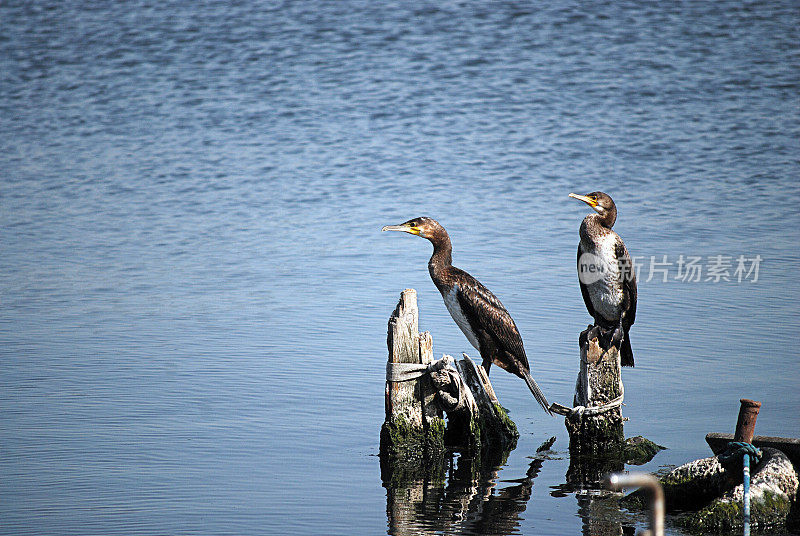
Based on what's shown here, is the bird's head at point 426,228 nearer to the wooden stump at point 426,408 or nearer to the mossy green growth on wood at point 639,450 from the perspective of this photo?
the wooden stump at point 426,408

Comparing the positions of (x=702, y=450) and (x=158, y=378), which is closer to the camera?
(x=702, y=450)

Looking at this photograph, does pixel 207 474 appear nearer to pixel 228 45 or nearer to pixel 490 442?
pixel 490 442

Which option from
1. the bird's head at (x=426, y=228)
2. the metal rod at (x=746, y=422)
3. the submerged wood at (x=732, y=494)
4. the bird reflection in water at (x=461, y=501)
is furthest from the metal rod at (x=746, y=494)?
the bird's head at (x=426, y=228)

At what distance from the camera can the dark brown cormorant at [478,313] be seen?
7172mm

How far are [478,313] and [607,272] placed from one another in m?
0.84

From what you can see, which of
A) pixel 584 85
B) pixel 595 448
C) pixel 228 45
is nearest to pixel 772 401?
pixel 595 448

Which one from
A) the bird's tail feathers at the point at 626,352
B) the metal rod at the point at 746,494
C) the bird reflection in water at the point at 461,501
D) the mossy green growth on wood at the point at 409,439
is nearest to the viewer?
the metal rod at the point at 746,494

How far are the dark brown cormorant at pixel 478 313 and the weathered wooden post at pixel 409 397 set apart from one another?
532 millimetres

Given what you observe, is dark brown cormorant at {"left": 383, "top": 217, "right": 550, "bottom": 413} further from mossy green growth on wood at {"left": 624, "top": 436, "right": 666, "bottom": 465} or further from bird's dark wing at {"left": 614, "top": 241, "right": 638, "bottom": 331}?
bird's dark wing at {"left": 614, "top": 241, "right": 638, "bottom": 331}

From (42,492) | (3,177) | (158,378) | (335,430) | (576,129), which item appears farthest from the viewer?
(576,129)

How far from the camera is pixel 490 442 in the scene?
275 inches

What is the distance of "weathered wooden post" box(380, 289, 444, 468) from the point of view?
6.66 meters

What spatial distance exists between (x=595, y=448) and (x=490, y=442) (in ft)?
2.07

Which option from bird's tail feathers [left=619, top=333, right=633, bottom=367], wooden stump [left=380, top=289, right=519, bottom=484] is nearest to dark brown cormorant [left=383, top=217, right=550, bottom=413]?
wooden stump [left=380, top=289, right=519, bottom=484]
